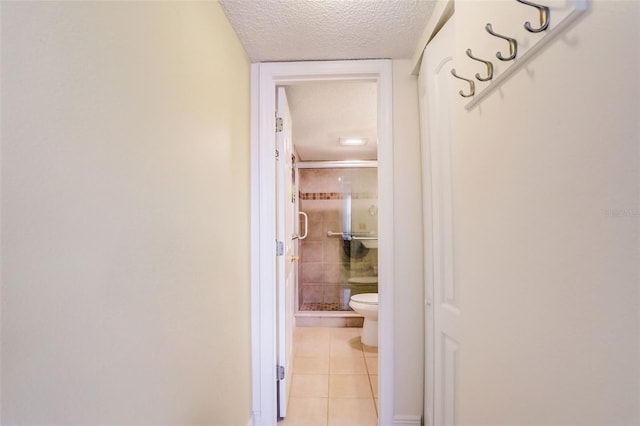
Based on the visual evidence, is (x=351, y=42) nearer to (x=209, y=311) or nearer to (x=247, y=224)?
(x=247, y=224)

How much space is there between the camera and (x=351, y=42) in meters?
1.43

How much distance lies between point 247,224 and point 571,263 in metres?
1.34

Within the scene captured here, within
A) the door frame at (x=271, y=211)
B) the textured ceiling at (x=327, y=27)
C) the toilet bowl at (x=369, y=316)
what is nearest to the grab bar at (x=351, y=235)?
the toilet bowl at (x=369, y=316)

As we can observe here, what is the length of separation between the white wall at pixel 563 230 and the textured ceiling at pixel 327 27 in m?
0.49

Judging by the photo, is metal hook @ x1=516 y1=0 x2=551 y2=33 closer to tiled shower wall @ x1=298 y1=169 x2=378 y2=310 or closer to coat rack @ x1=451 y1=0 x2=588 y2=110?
coat rack @ x1=451 y1=0 x2=588 y2=110

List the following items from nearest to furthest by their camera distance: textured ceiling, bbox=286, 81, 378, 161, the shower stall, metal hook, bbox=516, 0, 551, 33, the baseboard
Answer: metal hook, bbox=516, 0, 551, 33
the baseboard
textured ceiling, bbox=286, 81, 378, 161
the shower stall

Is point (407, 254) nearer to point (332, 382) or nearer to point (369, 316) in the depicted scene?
point (332, 382)

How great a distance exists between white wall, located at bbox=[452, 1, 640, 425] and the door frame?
2.36ft

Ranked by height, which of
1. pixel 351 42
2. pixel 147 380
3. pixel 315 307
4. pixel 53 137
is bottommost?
pixel 315 307

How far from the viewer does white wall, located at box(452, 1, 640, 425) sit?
1.37 ft

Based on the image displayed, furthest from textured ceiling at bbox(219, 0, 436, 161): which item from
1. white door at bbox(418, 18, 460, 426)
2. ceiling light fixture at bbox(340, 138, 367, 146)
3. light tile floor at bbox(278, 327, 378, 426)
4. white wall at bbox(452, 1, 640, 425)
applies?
light tile floor at bbox(278, 327, 378, 426)

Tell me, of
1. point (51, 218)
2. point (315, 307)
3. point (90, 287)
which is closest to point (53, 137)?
point (51, 218)

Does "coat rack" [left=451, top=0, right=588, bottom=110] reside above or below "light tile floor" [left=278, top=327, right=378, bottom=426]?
above

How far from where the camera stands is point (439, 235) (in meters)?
1.28
